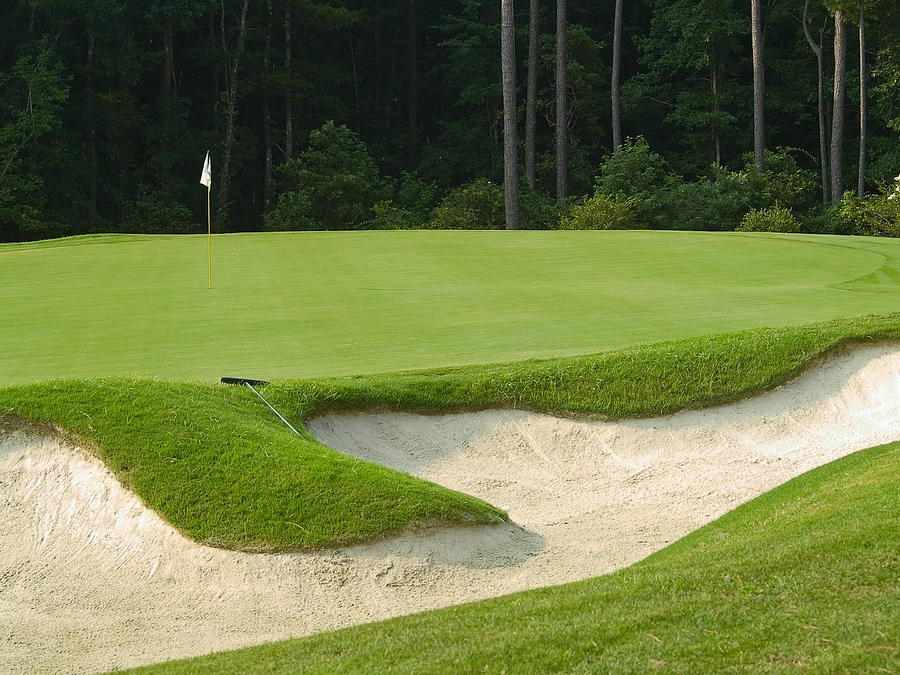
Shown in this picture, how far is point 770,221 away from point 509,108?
9.18 m

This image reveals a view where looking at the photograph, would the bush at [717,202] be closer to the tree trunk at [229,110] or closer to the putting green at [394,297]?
the putting green at [394,297]

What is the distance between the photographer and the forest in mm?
34781

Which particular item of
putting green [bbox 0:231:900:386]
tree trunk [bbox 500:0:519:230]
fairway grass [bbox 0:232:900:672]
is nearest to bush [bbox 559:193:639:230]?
tree trunk [bbox 500:0:519:230]

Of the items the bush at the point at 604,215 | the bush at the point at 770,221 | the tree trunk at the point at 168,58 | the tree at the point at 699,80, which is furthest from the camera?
the tree at the point at 699,80

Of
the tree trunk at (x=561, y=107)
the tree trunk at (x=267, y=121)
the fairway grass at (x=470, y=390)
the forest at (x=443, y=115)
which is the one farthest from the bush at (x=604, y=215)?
the fairway grass at (x=470, y=390)

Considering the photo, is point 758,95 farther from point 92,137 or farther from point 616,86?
point 92,137

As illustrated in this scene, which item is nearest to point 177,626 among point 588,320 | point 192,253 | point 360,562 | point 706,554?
point 360,562

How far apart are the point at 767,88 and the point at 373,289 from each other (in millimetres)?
35307

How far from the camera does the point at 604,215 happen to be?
32.2 m

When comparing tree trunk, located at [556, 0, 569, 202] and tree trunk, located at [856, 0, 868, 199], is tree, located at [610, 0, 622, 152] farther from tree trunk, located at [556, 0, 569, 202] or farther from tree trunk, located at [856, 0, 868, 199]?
tree trunk, located at [856, 0, 868, 199]

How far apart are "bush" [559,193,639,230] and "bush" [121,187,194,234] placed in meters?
15.2

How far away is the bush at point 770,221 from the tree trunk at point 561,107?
31.6ft

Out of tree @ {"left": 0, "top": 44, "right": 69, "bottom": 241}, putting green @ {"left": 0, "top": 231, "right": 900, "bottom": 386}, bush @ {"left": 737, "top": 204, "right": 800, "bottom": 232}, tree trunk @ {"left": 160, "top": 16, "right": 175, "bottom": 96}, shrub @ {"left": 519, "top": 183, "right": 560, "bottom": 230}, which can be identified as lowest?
putting green @ {"left": 0, "top": 231, "right": 900, "bottom": 386}

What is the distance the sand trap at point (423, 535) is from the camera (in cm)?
556
